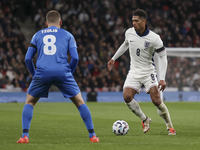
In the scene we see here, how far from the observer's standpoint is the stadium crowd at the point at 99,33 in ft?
64.4

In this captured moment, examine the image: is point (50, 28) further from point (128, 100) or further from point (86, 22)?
point (86, 22)

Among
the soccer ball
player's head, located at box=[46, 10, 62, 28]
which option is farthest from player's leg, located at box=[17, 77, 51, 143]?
the soccer ball

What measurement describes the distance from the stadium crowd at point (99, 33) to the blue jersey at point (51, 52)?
13233 mm

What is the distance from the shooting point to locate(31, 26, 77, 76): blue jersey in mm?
5648

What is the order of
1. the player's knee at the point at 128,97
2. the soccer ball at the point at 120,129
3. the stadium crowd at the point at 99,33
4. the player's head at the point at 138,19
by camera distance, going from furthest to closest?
the stadium crowd at the point at 99,33
the player's knee at the point at 128,97
the player's head at the point at 138,19
the soccer ball at the point at 120,129

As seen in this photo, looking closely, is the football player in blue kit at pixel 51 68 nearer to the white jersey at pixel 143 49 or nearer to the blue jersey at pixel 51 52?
the blue jersey at pixel 51 52

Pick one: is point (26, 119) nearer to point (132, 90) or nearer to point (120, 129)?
point (120, 129)

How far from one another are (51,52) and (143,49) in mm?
2135

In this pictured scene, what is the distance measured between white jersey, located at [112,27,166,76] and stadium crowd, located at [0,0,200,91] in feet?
39.7

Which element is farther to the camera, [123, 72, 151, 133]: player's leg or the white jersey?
[123, 72, 151, 133]: player's leg

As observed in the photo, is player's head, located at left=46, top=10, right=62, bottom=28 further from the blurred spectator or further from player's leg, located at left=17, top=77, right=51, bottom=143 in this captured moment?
the blurred spectator

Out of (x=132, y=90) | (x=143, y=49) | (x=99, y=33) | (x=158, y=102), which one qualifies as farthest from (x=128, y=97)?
(x=99, y=33)

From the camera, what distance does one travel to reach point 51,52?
5.66 meters

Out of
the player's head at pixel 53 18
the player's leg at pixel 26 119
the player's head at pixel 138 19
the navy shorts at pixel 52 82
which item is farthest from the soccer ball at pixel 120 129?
the player's head at pixel 53 18
